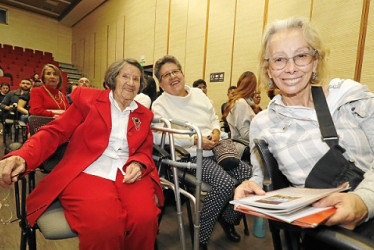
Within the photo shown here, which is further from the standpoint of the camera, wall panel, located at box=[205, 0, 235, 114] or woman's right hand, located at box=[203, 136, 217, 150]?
wall panel, located at box=[205, 0, 235, 114]

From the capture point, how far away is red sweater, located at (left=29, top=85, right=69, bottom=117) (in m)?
2.67

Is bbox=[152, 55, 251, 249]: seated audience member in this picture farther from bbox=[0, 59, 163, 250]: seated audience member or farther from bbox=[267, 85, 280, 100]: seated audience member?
bbox=[267, 85, 280, 100]: seated audience member

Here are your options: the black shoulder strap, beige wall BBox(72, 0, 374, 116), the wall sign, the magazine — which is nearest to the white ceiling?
beige wall BBox(72, 0, 374, 116)

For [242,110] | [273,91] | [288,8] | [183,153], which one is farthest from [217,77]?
[183,153]

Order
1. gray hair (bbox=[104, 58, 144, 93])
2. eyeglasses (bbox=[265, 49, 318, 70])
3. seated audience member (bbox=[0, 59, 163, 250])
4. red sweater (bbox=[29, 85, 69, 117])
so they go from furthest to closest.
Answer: red sweater (bbox=[29, 85, 69, 117])
gray hair (bbox=[104, 58, 144, 93])
seated audience member (bbox=[0, 59, 163, 250])
eyeglasses (bbox=[265, 49, 318, 70])

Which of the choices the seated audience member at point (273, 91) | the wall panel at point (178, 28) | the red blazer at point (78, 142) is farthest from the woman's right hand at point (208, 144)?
the wall panel at point (178, 28)

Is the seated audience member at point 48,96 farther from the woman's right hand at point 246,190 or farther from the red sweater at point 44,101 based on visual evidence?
the woman's right hand at point 246,190

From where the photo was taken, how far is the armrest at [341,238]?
21.8 inches

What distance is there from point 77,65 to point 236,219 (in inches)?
460

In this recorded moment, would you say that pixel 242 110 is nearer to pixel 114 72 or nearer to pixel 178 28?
pixel 114 72

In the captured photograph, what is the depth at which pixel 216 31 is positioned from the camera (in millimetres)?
5070

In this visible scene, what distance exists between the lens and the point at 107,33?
29.2 feet

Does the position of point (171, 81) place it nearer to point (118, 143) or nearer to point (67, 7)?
point (118, 143)

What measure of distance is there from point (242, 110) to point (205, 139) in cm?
78
